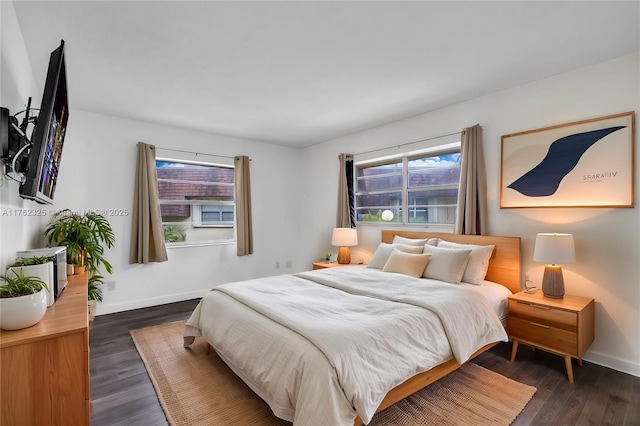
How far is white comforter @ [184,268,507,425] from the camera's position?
1.56 meters

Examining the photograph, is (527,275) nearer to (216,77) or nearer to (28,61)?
(216,77)

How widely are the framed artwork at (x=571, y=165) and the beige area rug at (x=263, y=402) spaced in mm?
1673

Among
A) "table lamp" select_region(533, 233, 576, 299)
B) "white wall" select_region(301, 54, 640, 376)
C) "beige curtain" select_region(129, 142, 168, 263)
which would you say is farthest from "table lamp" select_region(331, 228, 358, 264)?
"beige curtain" select_region(129, 142, 168, 263)

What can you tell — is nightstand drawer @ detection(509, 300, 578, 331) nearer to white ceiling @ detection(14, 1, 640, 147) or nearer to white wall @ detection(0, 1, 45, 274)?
white ceiling @ detection(14, 1, 640, 147)

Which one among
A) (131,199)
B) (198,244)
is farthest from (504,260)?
(131,199)

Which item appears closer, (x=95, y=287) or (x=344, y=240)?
(x=95, y=287)

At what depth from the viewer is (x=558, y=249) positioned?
8.25 ft

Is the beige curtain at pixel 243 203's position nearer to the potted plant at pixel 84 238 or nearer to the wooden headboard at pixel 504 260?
the potted plant at pixel 84 238

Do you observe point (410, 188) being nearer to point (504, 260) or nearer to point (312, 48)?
point (504, 260)

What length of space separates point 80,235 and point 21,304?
2.30m

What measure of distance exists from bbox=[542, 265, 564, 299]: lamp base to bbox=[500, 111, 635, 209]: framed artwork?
62 centimetres

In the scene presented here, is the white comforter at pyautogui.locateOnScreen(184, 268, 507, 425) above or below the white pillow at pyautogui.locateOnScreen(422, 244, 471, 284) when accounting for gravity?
below

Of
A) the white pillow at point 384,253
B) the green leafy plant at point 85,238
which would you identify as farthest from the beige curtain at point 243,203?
the white pillow at point 384,253

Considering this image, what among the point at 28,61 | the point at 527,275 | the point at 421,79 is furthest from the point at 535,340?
the point at 28,61
